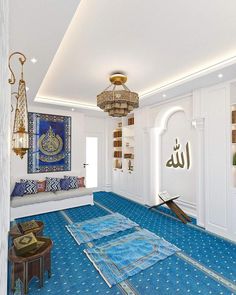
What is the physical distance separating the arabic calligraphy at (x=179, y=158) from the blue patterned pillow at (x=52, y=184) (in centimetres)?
324

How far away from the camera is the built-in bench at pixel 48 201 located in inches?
178

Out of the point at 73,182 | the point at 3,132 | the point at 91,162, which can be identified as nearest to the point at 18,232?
the point at 73,182

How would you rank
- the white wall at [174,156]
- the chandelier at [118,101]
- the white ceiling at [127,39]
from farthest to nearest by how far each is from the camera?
the white wall at [174,156], the chandelier at [118,101], the white ceiling at [127,39]

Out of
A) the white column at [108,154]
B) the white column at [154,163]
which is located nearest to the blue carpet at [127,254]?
the white column at [154,163]

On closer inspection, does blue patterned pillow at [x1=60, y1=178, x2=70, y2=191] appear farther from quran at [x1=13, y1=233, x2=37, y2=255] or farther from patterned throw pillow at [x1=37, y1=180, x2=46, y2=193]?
quran at [x1=13, y1=233, x2=37, y2=255]

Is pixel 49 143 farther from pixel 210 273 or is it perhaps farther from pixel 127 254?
pixel 210 273

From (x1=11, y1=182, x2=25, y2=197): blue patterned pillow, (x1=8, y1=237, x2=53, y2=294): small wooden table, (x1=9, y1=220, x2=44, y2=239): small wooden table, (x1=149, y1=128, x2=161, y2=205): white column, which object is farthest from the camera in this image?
(x1=149, y1=128, x2=161, y2=205): white column

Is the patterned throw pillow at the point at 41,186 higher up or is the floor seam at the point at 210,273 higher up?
the patterned throw pillow at the point at 41,186

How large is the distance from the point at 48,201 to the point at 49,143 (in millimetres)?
1822

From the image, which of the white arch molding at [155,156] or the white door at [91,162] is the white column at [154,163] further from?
the white door at [91,162]

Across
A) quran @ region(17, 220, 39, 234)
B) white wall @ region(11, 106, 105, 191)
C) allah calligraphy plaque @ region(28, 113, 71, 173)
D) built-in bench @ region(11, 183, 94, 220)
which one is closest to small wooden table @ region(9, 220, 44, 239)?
quran @ region(17, 220, 39, 234)

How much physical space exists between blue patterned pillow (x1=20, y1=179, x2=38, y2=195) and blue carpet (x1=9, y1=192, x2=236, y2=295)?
1168 mm

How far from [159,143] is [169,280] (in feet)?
12.5

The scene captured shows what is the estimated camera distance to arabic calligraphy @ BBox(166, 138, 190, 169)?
4.99m
